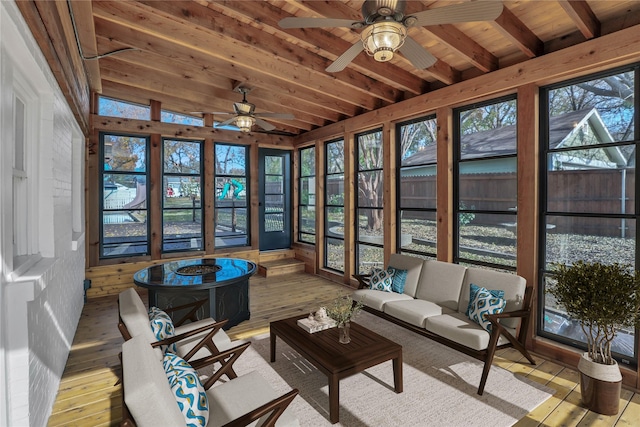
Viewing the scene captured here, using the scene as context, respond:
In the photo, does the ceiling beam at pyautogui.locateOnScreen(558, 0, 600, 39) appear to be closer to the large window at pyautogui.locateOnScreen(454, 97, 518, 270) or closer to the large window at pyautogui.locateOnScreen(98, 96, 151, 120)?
the large window at pyautogui.locateOnScreen(454, 97, 518, 270)

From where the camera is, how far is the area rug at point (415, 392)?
7.98 feet

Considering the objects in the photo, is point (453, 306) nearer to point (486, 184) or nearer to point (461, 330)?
point (461, 330)

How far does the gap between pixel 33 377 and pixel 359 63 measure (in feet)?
12.9

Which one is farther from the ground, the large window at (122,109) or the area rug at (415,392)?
the large window at (122,109)

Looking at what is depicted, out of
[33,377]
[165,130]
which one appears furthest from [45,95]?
[165,130]

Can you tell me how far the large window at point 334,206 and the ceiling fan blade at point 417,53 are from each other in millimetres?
3746

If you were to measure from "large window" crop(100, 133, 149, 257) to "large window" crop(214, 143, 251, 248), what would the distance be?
1317mm

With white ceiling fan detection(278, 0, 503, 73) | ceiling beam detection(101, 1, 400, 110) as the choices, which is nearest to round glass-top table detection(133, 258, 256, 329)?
ceiling beam detection(101, 1, 400, 110)

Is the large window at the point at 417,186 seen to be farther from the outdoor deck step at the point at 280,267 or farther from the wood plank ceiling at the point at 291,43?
the outdoor deck step at the point at 280,267

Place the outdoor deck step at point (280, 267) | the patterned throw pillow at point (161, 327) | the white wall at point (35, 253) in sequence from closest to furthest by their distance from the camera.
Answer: the white wall at point (35, 253), the patterned throw pillow at point (161, 327), the outdoor deck step at point (280, 267)

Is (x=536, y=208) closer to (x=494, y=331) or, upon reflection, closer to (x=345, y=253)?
(x=494, y=331)

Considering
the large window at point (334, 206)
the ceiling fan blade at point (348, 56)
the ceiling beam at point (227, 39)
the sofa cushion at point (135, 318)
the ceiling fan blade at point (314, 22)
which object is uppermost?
the ceiling beam at point (227, 39)

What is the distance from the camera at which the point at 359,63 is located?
3838mm

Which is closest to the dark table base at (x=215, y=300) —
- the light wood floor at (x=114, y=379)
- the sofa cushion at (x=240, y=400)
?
the light wood floor at (x=114, y=379)
